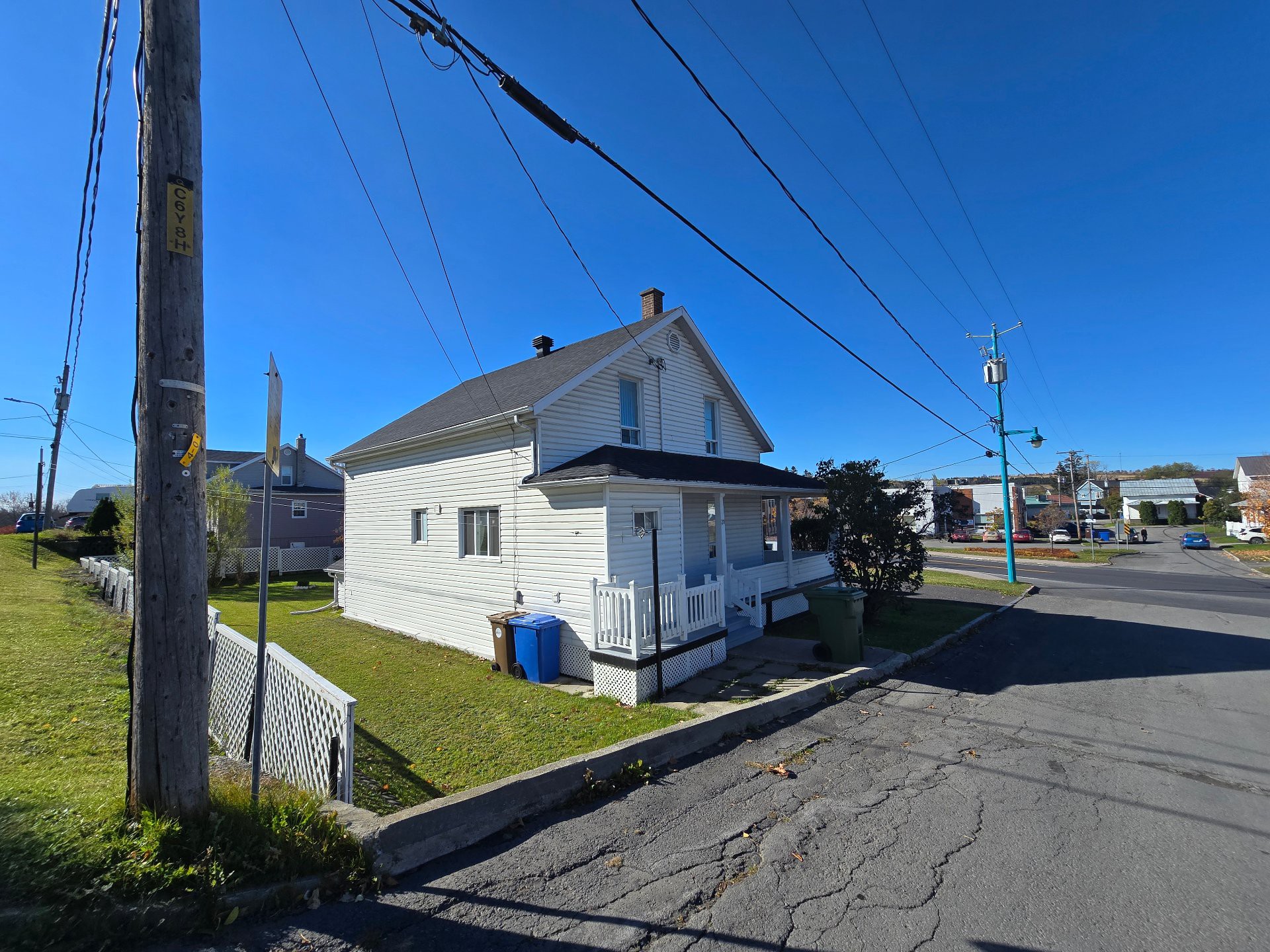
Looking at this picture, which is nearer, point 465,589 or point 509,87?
point 509,87

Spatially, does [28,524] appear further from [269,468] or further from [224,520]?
[269,468]

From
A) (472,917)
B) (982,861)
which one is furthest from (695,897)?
(982,861)

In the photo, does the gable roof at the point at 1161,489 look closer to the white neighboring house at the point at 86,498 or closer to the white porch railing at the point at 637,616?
the white porch railing at the point at 637,616

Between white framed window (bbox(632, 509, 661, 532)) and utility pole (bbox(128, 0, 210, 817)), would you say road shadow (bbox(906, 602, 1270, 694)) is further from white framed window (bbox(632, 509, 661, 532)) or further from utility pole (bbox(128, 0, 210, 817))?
utility pole (bbox(128, 0, 210, 817))

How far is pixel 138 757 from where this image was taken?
331 cm

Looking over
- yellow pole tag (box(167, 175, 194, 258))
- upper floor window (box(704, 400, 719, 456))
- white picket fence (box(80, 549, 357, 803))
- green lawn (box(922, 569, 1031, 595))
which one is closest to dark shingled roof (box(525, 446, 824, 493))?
upper floor window (box(704, 400, 719, 456))

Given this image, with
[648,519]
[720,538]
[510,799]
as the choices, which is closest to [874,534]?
[720,538]

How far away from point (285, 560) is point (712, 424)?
21.7 meters

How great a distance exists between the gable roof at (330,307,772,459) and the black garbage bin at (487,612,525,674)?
3.71 metres

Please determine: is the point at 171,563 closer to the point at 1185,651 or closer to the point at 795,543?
the point at 1185,651

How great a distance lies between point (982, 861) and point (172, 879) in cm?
507

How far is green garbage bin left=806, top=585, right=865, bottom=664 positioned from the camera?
922 cm

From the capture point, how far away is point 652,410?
42.2ft

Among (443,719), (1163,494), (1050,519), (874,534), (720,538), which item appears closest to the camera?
(443,719)
